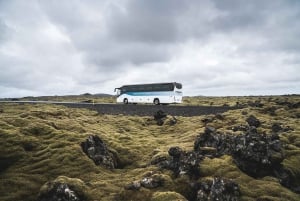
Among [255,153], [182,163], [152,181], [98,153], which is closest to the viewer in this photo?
[152,181]

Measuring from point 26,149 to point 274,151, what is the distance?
1870 cm

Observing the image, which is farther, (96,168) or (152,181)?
(96,168)

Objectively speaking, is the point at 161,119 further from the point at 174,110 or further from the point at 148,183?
the point at 148,183

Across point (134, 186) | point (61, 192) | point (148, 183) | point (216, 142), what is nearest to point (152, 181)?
point (148, 183)

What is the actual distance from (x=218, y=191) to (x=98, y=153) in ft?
34.4

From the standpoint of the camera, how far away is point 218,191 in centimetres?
1725

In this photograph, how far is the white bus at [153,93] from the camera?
80.9m

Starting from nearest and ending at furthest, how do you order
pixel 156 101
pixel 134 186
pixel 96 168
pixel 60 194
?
pixel 60 194 < pixel 134 186 < pixel 96 168 < pixel 156 101

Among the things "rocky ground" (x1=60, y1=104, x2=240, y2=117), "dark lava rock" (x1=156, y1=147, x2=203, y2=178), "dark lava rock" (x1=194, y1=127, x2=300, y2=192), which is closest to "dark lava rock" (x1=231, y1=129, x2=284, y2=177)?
"dark lava rock" (x1=194, y1=127, x2=300, y2=192)

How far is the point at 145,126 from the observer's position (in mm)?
44312

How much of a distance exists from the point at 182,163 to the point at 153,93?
62.8m

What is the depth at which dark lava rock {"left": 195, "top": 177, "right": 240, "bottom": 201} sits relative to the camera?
17.2 m

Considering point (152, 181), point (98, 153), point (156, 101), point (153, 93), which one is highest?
point (153, 93)

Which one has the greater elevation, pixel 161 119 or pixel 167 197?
pixel 161 119
